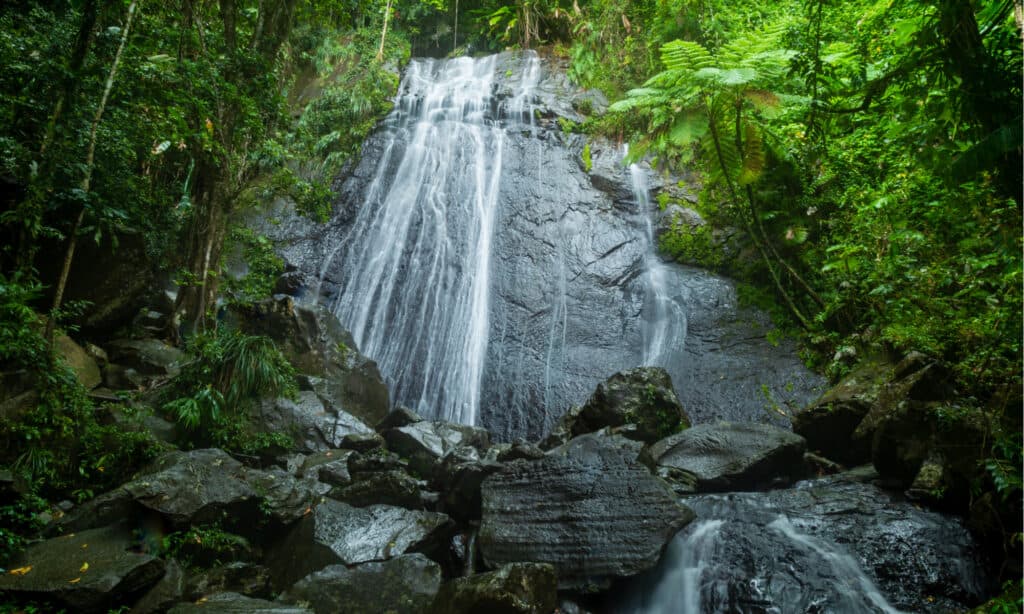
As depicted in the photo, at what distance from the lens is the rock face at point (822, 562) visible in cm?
392

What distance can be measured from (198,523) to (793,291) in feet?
28.6

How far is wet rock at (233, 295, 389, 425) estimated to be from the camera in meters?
8.16

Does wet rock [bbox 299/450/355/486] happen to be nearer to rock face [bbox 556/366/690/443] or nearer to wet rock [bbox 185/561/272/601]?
wet rock [bbox 185/561/272/601]

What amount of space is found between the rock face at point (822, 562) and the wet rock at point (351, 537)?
1651 millimetres

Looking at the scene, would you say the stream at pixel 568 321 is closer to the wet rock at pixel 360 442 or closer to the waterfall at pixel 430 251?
the waterfall at pixel 430 251

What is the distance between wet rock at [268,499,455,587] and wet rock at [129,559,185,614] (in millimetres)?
776

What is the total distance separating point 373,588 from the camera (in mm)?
4109

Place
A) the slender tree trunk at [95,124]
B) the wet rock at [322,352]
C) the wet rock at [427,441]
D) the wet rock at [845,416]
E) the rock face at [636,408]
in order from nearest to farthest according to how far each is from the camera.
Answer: the slender tree trunk at [95,124] < the wet rock at [845,416] < the wet rock at [427,441] < the rock face at [636,408] < the wet rock at [322,352]

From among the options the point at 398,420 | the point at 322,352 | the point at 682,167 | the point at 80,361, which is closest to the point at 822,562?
the point at 398,420

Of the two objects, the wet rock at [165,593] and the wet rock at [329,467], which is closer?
the wet rock at [165,593]

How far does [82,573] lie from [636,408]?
5521 millimetres

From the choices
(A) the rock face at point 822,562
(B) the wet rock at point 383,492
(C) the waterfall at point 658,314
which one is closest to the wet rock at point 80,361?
(B) the wet rock at point 383,492

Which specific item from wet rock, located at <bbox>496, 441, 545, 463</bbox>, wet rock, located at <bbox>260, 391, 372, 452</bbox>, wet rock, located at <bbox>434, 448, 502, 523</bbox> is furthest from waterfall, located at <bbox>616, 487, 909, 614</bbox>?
wet rock, located at <bbox>260, 391, 372, 452</bbox>

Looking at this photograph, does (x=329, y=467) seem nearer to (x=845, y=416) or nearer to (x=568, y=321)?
(x=568, y=321)
